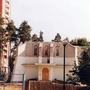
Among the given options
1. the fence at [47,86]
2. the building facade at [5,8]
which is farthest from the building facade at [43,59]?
the building facade at [5,8]

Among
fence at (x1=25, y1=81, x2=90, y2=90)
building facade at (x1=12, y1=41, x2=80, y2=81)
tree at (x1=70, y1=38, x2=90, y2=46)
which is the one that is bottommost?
fence at (x1=25, y1=81, x2=90, y2=90)

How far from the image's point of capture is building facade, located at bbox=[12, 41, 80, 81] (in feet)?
252

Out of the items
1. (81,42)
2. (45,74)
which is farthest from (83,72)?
(81,42)

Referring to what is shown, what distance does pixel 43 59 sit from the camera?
78688mm

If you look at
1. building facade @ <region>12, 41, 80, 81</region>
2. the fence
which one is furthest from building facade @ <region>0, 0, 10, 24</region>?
the fence

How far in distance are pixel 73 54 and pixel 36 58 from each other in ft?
20.7

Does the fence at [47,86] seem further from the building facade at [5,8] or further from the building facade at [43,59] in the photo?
the building facade at [5,8]

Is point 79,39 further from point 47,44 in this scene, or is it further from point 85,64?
point 85,64

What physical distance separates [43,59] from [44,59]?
0.18 metres

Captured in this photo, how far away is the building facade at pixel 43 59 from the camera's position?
252 feet

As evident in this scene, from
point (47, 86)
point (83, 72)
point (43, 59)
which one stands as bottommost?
point (47, 86)

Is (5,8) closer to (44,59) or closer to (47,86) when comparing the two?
(44,59)

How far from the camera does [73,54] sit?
77688 millimetres

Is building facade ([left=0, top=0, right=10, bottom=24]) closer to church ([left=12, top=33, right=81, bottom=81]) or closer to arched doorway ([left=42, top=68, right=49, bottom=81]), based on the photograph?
church ([left=12, top=33, right=81, bottom=81])
